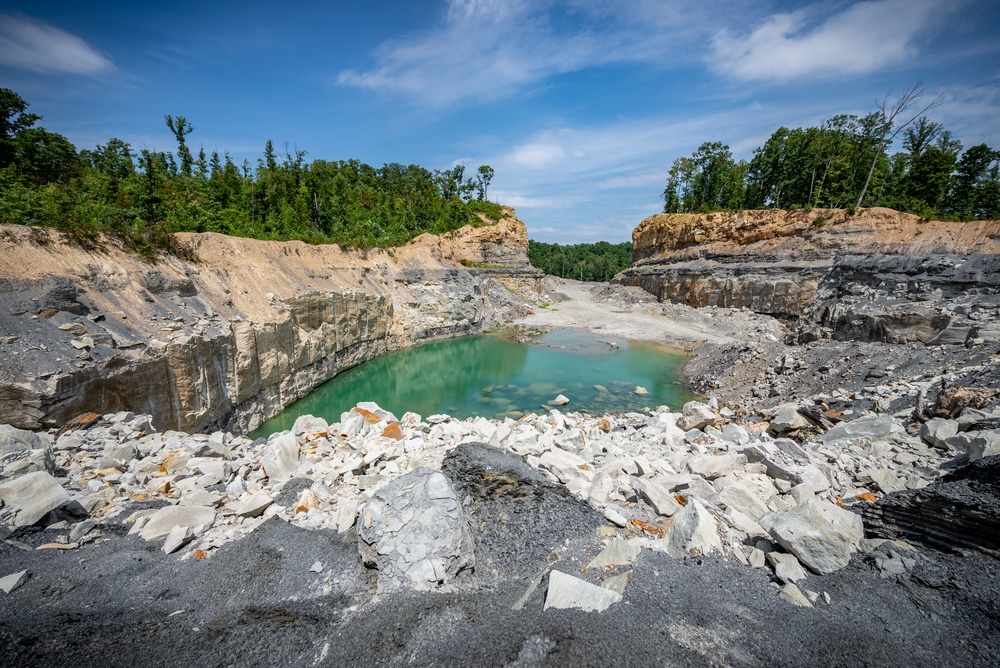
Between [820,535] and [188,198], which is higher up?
[188,198]

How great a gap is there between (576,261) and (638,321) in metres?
60.5

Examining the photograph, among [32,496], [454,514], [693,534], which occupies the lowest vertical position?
[693,534]

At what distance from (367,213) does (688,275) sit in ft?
106

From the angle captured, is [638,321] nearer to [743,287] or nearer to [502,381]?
[743,287]

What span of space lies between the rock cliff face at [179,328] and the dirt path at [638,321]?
55.8ft

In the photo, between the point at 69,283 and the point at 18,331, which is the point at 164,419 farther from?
the point at 69,283

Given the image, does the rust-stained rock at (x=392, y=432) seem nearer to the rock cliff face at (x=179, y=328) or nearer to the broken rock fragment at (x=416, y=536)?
the broken rock fragment at (x=416, y=536)

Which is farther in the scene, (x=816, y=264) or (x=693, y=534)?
(x=816, y=264)

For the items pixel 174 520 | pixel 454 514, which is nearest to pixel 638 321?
pixel 454 514

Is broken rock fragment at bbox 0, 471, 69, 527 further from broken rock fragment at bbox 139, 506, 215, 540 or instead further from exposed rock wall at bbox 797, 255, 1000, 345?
exposed rock wall at bbox 797, 255, 1000, 345

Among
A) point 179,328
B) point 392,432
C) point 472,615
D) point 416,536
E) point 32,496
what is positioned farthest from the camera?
point 179,328

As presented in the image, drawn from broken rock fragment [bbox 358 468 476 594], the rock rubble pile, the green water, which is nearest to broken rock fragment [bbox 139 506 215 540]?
the rock rubble pile

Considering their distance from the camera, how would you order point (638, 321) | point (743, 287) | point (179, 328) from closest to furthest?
point (179, 328) → point (743, 287) → point (638, 321)

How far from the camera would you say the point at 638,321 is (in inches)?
1283
